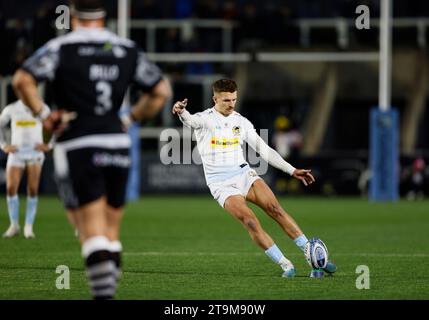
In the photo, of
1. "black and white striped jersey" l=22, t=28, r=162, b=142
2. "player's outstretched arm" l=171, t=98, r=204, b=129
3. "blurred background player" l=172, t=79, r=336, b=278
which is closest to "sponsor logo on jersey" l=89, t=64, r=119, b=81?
"black and white striped jersey" l=22, t=28, r=162, b=142

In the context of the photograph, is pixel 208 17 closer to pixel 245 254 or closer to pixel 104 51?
pixel 245 254

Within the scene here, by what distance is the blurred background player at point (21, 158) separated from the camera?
1766cm

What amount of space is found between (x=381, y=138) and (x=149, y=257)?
16473mm

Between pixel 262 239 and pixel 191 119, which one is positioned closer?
pixel 262 239

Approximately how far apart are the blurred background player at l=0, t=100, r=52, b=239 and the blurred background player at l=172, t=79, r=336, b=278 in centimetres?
590

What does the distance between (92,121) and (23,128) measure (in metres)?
10.7

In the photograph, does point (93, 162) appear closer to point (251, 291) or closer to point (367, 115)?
point (251, 291)

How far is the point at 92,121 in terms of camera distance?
7.84 m

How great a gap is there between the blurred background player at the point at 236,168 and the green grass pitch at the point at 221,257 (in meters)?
0.42

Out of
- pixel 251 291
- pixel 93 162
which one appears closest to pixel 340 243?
pixel 251 291

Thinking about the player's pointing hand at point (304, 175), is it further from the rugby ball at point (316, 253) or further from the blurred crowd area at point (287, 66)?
the blurred crowd area at point (287, 66)

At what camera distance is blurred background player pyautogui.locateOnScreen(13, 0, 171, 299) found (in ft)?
25.4

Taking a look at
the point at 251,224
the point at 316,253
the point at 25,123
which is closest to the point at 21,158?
the point at 25,123

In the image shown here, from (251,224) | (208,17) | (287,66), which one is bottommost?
(251,224)
